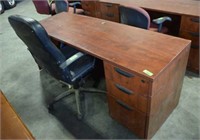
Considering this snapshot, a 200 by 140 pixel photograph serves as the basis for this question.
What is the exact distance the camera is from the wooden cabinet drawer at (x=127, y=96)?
50.5 inches

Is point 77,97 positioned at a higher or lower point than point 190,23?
lower

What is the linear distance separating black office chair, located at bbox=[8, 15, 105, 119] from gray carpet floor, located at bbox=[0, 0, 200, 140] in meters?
0.16

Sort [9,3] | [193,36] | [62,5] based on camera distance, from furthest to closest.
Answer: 1. [9,3]
2. [62,5]
3. [193,36]

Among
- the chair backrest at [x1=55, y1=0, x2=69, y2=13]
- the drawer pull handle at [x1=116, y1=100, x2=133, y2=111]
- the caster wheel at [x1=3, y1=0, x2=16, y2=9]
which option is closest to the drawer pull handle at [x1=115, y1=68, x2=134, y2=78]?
the drawer pull handle at [x1=116, y1=100, x2=133, y2=111]

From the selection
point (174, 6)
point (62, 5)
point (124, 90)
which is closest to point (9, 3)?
point (62, 5)

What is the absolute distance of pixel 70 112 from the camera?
185 centimetres

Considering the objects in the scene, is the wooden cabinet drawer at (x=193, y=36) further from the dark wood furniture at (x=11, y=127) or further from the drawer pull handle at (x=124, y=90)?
the dark wood furniture at (x=11, y=127)

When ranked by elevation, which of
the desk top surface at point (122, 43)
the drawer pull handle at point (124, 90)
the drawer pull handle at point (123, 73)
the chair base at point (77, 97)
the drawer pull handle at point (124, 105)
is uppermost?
the desk top surface at point (122, 43)

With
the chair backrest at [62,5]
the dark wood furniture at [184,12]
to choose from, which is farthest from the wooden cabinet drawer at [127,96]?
the chair backrest at [62,5]

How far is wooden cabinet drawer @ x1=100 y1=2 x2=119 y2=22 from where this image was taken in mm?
2471

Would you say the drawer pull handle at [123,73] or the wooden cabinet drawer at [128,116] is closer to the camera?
the drawer pull handle at [123,73]

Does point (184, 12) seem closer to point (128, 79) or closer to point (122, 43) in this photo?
point (122, 43)

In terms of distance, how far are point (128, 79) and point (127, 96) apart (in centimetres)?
17

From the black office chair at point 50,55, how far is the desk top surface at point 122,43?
184 mm
